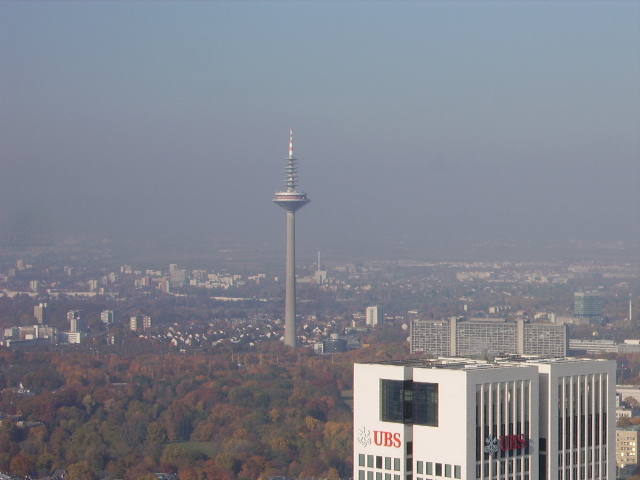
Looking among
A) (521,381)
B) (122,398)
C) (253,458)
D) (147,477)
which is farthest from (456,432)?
(122,398)

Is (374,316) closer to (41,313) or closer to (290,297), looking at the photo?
(290,297)

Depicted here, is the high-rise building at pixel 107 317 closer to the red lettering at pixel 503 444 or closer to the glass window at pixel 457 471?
the red lettering at pixel 503 444

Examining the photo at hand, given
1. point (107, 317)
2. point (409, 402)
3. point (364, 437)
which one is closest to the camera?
point (409, 402)

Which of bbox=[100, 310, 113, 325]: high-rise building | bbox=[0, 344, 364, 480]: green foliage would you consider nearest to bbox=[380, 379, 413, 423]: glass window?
bbox=[0, 344, 364, 480]: green foliage

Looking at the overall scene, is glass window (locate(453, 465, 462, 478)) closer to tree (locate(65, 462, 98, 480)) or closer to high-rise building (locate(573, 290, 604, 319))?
tree (locate(65, 462, 98, 480))

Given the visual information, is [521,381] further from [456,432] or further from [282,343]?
[282,343]

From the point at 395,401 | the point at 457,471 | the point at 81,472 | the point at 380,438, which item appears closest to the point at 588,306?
the point at 81,472
